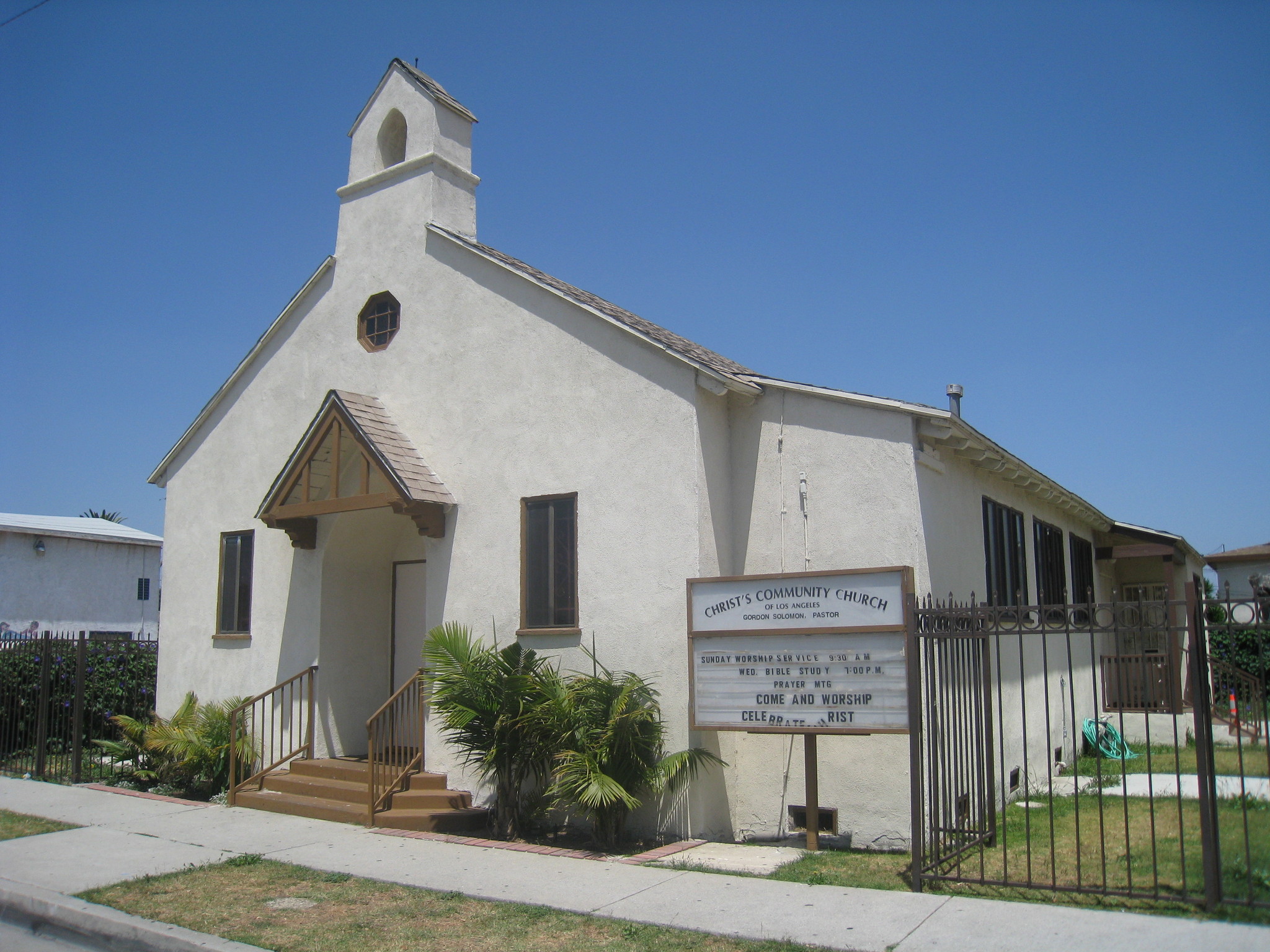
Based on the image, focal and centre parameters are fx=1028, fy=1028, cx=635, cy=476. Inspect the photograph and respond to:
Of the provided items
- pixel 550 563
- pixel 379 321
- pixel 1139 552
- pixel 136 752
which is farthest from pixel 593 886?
pixel 1139 552

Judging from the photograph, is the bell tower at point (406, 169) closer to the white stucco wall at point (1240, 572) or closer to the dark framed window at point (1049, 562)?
the dark framed window at point (1049, 562)

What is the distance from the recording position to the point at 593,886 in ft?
27.5

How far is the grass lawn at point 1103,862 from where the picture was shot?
6.88 metres

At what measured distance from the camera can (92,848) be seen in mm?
10031

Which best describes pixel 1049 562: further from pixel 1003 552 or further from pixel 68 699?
pixel 68 699

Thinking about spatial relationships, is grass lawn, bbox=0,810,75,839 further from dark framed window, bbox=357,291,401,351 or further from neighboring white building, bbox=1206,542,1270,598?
neighboring white building, bbox=1206,542,1270,598

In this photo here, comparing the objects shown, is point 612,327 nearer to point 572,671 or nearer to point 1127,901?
point 572,671

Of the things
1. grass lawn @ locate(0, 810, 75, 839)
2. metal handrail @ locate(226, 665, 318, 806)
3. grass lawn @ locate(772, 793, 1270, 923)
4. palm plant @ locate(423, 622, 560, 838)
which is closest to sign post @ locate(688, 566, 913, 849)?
grass lawn @ locate(772, 793, 1270, 923)

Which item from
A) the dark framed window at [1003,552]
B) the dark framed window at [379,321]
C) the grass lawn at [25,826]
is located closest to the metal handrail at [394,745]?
the grass lawn at [25,826]

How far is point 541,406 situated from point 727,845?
5.16 meters

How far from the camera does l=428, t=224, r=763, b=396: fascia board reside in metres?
10.7

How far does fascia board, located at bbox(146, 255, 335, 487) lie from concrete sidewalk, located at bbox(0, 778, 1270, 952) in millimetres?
5442

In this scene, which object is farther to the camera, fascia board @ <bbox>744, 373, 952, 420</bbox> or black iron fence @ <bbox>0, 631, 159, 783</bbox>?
black iron fence @ <bbox>0, 631, 159, 783</bbox>

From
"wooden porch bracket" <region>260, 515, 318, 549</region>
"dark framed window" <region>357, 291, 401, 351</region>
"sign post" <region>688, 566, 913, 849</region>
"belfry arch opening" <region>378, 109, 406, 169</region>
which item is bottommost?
"sign post" <region>688, 566, 913, 849</region>
